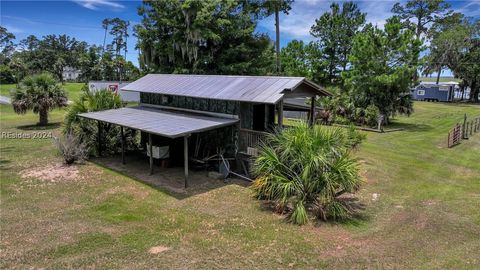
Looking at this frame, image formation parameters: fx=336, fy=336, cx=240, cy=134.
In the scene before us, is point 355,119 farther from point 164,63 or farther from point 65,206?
point 65,206

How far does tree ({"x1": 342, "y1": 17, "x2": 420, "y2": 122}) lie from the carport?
1489cm

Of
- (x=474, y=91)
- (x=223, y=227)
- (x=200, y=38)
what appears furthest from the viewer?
(x=474, y=91)

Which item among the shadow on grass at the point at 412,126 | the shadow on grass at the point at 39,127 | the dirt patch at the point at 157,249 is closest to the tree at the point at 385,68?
the shadow on grass at the point at 412,126

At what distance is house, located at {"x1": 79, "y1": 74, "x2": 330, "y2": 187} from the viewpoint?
11461mm

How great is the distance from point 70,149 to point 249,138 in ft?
25.2

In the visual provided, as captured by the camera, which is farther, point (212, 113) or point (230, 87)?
point (212, 113)

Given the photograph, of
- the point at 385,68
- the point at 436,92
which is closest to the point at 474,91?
the point at 436,92

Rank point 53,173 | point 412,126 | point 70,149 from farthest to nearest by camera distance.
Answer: point 412,126
point 70,149
point 53,173

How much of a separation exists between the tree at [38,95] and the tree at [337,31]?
81.0 ft

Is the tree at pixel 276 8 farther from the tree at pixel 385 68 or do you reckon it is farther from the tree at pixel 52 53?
the tree at pixel 52 53

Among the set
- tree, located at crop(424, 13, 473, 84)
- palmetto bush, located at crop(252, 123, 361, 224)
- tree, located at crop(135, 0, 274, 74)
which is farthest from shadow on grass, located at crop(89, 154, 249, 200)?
tree, located at crop(424, 13, 473, 84)

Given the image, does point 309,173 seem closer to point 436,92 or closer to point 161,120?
point 161,120

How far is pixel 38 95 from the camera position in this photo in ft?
72.1

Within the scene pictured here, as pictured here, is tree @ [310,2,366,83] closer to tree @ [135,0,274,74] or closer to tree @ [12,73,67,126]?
tree @ [135,0,274,74]
